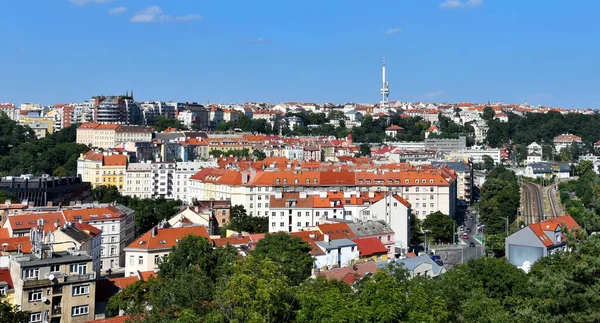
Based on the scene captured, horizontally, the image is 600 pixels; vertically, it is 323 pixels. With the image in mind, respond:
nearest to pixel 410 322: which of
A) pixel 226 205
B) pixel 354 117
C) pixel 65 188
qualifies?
pixel 226 205

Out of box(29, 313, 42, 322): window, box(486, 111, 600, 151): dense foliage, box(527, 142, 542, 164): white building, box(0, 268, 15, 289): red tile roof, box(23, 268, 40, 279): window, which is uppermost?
box(486, 111, 600, 151): dense foliage

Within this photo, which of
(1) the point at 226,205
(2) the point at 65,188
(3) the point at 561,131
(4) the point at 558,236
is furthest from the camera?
(3) the point at 561,131

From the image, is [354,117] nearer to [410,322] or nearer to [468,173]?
[468,173]

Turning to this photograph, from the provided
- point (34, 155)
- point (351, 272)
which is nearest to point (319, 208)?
point (351, 272)

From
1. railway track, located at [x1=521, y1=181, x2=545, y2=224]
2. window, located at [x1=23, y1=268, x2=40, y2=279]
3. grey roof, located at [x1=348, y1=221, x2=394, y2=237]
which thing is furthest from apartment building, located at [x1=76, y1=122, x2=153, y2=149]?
window, located at [x1=23, y1=268, x2=40, y2=279]

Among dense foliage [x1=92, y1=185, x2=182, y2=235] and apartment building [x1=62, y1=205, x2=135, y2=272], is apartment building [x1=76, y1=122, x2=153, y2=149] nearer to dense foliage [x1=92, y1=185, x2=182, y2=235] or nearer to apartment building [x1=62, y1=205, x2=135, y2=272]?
dense foliage [x1=92, y1=185, x2=182, y2=235]
